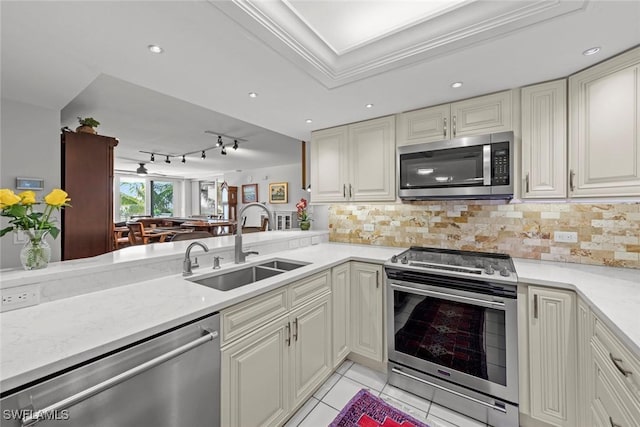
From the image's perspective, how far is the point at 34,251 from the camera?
131 cm

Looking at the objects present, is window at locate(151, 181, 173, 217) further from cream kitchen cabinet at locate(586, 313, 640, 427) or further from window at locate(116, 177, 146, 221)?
cream kitchen cabinet at locate(586, 313, 640, 427)

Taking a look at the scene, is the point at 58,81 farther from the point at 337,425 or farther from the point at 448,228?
the point at 448,228

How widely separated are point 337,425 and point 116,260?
1669 mm

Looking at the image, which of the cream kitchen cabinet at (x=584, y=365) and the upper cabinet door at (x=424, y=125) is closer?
the cream kitchen cabinet at (x=584, y=365)

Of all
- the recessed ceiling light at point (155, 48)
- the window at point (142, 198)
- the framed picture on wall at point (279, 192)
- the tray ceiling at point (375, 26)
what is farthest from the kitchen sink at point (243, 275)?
the window at point (142, 198)

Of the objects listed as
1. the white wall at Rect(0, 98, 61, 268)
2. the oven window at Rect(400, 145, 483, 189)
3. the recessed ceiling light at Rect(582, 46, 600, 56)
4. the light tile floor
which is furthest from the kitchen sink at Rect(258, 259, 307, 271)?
the recessed ceiling light at Rect(582, 46, 600, 56)

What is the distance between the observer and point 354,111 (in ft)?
8.01

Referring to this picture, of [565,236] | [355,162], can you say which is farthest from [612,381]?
[355,162]

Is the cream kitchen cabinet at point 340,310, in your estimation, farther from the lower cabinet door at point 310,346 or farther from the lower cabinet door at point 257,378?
the lower cabinet door at point 257,378

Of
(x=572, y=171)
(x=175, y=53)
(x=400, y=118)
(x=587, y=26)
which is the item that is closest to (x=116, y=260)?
(x=175, y=53)

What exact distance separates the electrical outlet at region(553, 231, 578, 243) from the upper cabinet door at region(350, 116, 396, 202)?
125cm

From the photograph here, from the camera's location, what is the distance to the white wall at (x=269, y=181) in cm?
755

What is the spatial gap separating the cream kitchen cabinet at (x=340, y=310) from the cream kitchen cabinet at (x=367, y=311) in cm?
5

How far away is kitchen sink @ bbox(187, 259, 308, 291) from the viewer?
1783mm
